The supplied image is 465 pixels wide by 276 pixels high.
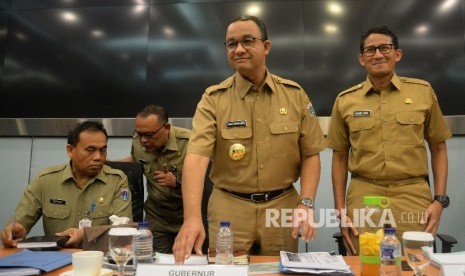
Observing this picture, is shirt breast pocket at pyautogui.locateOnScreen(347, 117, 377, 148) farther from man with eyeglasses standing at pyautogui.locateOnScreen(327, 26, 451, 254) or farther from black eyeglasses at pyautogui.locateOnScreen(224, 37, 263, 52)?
black eyeglasses at pyautogui.locateOnScreen(224, 37, 263, 52)

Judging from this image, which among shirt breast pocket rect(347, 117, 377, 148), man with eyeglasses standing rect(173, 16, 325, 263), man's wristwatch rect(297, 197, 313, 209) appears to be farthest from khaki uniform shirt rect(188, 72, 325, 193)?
shirt breast pocket rect(347, 117, 377, 148)

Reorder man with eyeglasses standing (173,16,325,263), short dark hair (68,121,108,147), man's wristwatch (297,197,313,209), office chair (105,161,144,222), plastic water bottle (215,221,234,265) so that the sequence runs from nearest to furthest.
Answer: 1. plastic water bottle (215,221,234,265)
2. man's wristwatch (297,197,313,209)
3. man with eyeglasses standing (173,16,325,263)
4. short dark hair (68,121,108,147)
5. office chair (105,161,144,222)

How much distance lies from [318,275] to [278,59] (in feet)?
7.34

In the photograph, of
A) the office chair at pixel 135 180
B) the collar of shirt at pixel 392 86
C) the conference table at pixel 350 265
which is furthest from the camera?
the office chair at pixel 135 180

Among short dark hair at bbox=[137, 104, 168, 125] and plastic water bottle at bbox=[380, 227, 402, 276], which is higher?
short dark hair at bbox=[137, 104, 168, 125]

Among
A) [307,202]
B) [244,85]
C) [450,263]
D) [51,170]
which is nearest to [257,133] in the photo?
[244,85]

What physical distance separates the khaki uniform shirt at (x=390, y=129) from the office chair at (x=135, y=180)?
44.0 inches

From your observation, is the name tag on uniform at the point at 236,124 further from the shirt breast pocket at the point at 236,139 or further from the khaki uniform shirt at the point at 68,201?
the khaki uniform shirt at the point at 68,201

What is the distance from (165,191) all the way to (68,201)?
638 mm

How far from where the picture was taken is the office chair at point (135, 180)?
240 cm

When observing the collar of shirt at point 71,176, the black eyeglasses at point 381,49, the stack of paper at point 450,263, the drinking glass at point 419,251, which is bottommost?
the stack of paper at point 450,263

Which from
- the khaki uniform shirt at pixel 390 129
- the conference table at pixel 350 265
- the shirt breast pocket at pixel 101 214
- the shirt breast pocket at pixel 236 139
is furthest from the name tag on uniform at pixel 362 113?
the shirt breast pocket at pixel 101 214

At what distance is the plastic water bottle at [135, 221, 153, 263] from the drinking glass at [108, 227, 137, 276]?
0.27ft

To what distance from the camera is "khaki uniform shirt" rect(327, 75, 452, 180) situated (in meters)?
1.95
